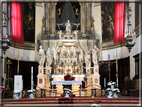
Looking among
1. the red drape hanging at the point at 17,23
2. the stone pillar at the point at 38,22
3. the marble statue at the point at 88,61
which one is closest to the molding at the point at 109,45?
the marble statue at the point at 88,61

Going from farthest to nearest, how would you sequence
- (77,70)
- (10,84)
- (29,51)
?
1. (29,51)
2. (77,70)
3. (10,84)

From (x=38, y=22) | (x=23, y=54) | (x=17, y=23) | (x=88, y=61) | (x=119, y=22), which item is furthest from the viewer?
(x=38, y=22)

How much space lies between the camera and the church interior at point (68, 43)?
54.5 ft

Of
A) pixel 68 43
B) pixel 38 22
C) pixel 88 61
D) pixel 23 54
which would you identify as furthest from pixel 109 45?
pixel 23 54

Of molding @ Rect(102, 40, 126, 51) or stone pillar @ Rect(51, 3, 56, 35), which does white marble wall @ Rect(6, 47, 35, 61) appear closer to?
stone pillar @ Rect(51, 3, 56, 35)

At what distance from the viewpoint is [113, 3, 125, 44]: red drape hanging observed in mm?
18359

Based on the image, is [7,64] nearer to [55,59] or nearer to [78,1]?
[55,59]

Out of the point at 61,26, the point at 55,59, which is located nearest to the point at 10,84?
the point at 55,59

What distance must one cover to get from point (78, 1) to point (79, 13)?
1042 mm

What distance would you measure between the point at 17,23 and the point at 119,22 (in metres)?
8.34

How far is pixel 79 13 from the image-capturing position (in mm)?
20688

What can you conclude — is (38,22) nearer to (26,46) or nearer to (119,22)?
(26,46)

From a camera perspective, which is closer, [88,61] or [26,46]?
[88,61]

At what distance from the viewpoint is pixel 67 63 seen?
17.2m
